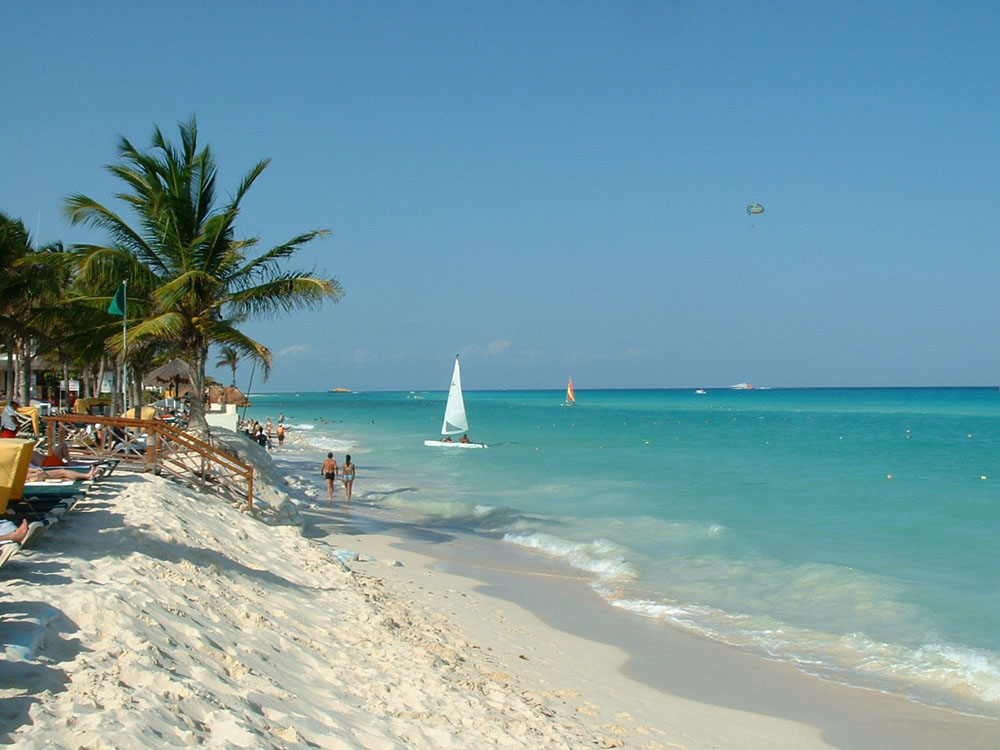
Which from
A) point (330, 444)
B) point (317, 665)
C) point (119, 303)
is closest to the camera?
point (317, 665)

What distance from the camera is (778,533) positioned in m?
17.2

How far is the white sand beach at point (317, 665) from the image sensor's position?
4496 millimetres

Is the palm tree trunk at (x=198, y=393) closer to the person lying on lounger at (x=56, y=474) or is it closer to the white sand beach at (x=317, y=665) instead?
the white sand beach at (x=317, y=665)

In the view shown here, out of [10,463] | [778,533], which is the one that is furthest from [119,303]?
[778,533]

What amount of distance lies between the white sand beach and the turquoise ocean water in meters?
1.19

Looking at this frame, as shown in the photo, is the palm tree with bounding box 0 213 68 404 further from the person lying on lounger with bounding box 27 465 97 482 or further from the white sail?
the white sail

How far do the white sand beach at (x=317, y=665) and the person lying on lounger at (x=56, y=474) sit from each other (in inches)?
16.9

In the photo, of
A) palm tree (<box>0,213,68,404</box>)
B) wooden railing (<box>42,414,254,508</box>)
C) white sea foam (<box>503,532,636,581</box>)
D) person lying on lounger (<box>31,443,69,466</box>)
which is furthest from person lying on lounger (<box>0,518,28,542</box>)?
palm tree (<box>0,213,68,404</box>)

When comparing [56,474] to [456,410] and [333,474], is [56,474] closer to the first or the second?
[333,474]

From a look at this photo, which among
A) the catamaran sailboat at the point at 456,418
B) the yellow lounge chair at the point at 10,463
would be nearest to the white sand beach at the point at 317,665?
the yellow lounge chair at the point at 10,463

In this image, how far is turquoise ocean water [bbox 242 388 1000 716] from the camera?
380 inches

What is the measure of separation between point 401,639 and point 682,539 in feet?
32.4

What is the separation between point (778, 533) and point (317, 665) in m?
13.3

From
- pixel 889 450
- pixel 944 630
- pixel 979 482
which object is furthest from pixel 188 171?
pixel 889 450
